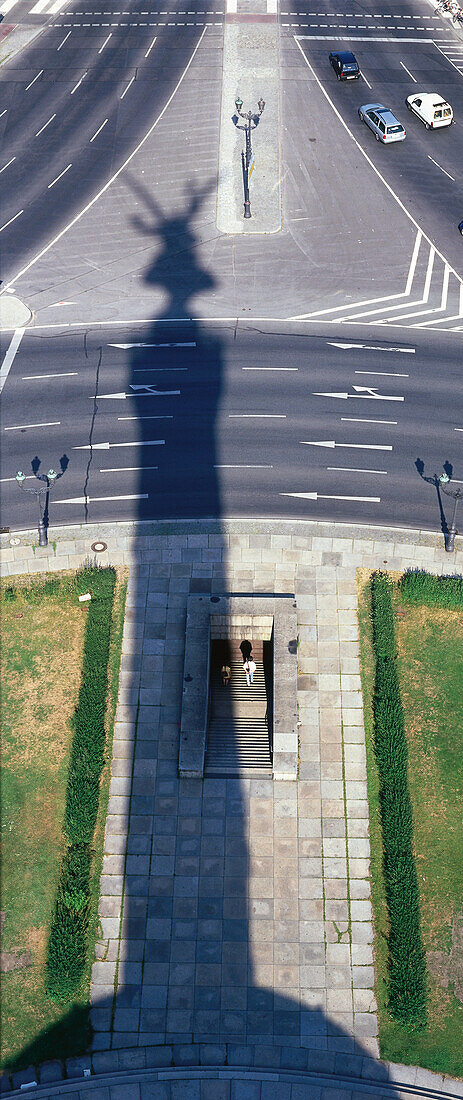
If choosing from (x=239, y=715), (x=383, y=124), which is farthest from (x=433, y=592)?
(x=383, y=124)

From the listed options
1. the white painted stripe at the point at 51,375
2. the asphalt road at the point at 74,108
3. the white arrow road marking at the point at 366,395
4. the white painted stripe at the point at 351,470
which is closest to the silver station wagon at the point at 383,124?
the asphalt road at the point at 74,108

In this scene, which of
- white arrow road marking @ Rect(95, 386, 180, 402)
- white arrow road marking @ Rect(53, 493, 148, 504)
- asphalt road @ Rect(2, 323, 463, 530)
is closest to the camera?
asphalt road @ Rect(2, 323, 463, 530)

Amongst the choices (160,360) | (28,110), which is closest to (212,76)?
(28,110)

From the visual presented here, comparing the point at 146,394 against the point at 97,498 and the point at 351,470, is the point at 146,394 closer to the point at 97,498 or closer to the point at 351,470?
the point at 97,498

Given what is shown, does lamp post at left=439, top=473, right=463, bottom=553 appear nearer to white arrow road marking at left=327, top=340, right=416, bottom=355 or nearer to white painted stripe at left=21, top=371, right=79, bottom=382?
white arrow road marking at left=327, top=340, right=416, bottom=355

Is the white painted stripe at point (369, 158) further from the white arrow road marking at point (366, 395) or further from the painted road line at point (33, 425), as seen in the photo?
the painted road line at point (33, 425)

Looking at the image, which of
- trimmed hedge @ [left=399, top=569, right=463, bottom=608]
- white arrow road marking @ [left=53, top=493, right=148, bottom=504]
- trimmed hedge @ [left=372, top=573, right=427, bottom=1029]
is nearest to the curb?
trimmed hedge @ [left=372, top=573, right=427, bottom=1029]
